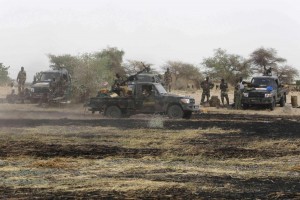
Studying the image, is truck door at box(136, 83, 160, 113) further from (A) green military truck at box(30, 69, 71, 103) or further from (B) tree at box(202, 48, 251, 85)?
(B) tree at box(202, 48, 251, 85)

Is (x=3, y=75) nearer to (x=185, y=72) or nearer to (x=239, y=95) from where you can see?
(x=185, y=72)

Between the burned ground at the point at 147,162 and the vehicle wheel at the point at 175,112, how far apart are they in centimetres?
386

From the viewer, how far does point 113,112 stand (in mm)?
23828

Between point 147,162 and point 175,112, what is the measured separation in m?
11.9

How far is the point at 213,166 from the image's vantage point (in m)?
11.1

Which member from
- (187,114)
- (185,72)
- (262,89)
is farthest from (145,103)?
(185,72)

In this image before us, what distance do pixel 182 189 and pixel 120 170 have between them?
2.04 m

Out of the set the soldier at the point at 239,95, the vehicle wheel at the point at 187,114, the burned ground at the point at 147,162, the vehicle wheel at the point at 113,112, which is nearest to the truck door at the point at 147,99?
the vehicle wheel at the point at 113,112

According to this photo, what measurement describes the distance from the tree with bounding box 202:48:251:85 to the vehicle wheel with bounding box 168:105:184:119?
43.2 meters

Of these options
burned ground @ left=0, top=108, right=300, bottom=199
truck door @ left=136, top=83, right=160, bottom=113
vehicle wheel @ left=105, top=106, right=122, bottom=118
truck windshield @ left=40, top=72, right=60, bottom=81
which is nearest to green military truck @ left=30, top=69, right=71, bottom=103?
truck windshield @ left=40, top=72, right=60, bottom=81

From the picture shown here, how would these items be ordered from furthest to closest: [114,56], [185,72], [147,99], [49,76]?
[185,72], [114,56], [49,76], [147,99]

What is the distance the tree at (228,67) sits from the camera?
66375 mm

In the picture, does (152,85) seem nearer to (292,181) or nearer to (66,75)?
(66,75)

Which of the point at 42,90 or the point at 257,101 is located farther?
the point at 42,90
